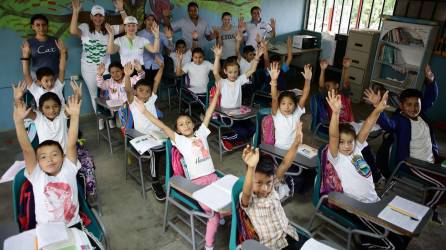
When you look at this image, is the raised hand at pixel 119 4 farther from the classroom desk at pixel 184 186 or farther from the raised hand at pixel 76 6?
the classroom desk at pixel 184 186

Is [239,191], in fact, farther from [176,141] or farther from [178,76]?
[178,76]

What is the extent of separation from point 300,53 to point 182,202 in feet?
16.2

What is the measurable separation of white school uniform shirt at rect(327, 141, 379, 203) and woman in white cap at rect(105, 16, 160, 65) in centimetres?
284

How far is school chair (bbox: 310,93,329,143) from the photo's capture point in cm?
374

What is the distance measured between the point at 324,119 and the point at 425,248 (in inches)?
61.1

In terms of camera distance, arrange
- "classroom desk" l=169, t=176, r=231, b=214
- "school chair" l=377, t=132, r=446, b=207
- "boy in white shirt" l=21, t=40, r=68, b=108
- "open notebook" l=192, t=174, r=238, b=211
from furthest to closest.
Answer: "boy in white shirt" l=21, t=40, r=68, b=108
"school chair" l=377, t=132, r=446, b=207
"classroom desk" l=169, t=176, r=231, b=214
"open notebook" l=192, t=174, r=238, b=211

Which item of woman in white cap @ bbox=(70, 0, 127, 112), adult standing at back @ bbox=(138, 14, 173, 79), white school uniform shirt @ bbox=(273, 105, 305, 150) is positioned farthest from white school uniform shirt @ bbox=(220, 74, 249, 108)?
woman in white cap @ bbox=(70, 0, 127, 112)

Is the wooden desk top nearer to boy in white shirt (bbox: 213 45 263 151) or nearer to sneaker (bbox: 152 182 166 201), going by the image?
sneaker (bbox: 152 182 166 201)

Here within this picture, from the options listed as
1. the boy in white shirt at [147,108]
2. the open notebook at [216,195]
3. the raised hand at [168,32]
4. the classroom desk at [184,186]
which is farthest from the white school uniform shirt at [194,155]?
the raised hand at [168,32]

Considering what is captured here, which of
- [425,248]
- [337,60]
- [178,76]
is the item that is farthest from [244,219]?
[337,60]

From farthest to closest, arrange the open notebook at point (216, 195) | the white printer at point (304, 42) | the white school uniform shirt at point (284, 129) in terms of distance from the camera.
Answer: the white printer at point (304, 42)
the white school uniform shirt at point (284, 129)
the open notebook at point (216, 195)

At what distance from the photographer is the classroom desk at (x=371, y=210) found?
6.33 ft

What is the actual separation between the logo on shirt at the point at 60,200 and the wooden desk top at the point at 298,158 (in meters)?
1.50

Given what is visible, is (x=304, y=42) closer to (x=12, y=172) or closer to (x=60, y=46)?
(x=60, y=46)
